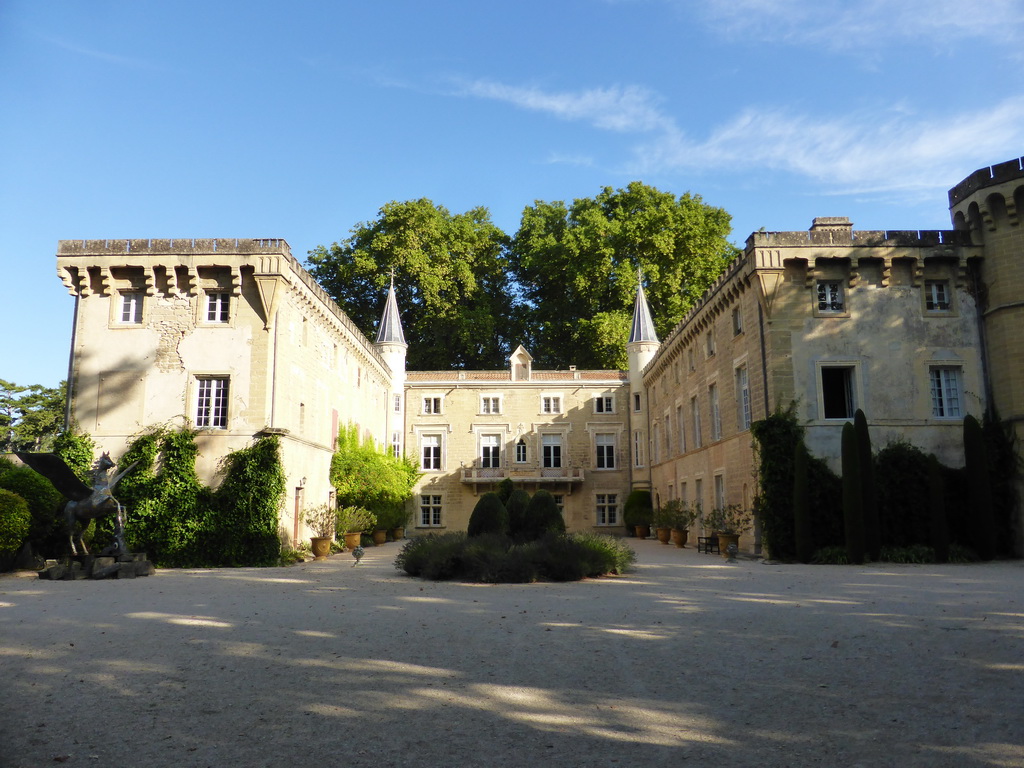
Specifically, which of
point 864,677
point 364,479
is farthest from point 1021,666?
point 364,479

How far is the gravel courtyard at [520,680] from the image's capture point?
458 centimetres

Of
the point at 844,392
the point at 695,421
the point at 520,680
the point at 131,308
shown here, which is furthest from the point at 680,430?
the point at 520,680

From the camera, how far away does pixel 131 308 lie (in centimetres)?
2027

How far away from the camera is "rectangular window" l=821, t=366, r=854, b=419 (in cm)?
1931

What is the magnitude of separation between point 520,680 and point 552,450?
32.6 meters

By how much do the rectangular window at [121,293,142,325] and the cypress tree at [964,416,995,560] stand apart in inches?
849

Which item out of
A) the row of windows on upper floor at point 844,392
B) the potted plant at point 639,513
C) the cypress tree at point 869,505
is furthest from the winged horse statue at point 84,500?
the potted plant at point 639,513

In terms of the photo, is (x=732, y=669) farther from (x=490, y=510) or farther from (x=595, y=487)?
(x=595, y=487)

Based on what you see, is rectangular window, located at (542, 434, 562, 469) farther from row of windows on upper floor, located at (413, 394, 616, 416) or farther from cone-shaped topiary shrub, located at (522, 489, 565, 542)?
cone-shaped topiary shrub, located at (522, 489, 565, 542)

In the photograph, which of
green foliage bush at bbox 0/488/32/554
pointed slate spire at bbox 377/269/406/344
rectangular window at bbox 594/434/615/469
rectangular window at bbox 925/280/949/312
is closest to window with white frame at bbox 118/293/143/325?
green foliage bush at bbox 0/488/32/554

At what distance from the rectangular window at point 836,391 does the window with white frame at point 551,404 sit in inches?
783

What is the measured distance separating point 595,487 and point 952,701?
32.8 metres

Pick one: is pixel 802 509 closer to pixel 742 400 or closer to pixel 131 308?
pixel 742 400

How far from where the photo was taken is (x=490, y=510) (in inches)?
677
